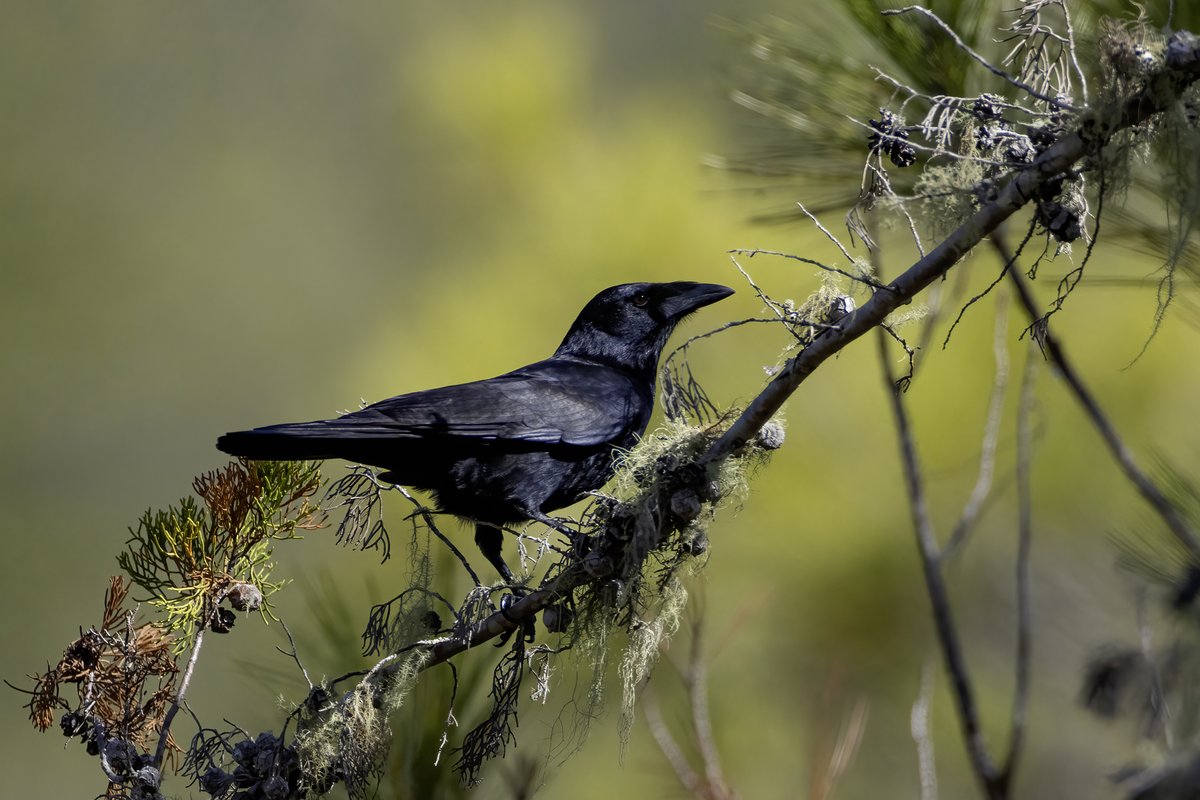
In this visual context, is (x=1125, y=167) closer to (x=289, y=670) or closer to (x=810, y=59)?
(x=810, y=59)

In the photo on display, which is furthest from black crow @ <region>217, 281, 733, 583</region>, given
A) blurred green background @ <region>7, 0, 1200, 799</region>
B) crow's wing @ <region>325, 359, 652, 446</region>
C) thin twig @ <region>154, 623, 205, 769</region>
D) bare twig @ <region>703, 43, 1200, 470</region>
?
bare twig @ <region>703, 43, 1200, 470</region>

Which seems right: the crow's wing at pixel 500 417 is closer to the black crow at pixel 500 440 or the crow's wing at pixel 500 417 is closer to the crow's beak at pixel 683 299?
the black crow at pixel 500 440

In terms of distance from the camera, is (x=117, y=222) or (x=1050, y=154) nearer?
(x=1050, y=154)

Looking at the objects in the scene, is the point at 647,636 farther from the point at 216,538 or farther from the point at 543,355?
the point at 543,355

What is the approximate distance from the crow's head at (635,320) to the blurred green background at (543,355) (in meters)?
0.43

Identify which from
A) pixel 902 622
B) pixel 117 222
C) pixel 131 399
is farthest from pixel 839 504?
pixel 117 222

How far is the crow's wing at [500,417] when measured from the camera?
3061 millimetres

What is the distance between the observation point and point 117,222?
16.0m

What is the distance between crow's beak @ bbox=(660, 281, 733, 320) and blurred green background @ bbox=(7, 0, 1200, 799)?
35cm

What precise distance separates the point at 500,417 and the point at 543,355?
2663 mm

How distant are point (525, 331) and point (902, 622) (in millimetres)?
2368

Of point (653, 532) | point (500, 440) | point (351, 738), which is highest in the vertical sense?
point (500, 440)

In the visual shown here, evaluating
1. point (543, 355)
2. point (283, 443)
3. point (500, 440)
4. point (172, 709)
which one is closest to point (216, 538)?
point (172, 709)

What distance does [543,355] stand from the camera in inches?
244
